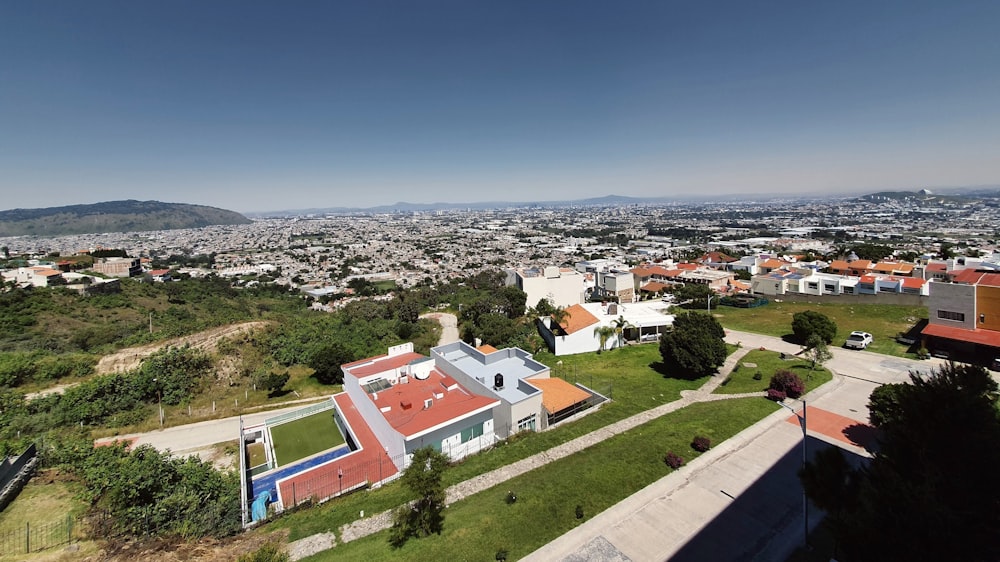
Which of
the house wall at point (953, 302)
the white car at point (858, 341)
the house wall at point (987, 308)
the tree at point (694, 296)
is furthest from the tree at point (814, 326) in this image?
the tree at point (694, 296)

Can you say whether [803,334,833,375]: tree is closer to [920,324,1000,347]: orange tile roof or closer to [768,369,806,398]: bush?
[768,369,806,398]: bush

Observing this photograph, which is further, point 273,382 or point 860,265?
point 860,265

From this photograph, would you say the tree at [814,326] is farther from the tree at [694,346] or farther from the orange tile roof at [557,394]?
the orange tile roof at [557,394]

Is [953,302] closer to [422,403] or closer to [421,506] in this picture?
[422,403]

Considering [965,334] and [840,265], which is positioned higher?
[840,265]

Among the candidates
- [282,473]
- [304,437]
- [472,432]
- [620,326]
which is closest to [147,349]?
[304,437]

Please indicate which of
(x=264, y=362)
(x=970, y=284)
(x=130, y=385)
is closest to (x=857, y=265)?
(x=970, y=284)
